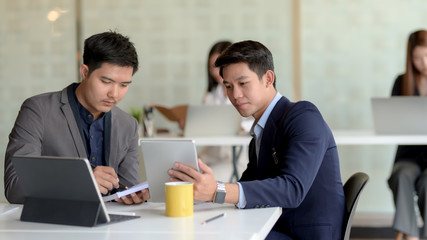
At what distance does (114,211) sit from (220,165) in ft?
8.81

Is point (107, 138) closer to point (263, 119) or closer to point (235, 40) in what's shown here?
point (263, 119)

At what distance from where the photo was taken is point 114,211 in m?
1.96

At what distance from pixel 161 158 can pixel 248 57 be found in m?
0.58

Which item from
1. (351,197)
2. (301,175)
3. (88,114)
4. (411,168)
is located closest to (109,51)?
(88,114)

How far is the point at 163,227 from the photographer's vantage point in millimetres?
1642

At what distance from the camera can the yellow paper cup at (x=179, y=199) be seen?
177cm

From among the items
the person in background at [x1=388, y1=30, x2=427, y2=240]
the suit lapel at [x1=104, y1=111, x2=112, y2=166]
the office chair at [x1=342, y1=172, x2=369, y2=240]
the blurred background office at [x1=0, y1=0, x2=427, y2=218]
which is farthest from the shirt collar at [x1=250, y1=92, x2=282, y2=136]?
the blurred background office at [x1=0, y1=0, x2=427, y2=218]

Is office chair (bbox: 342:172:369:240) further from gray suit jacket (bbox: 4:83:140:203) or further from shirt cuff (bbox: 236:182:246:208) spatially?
gray suit jacket (bbox: 4:83:140:203)

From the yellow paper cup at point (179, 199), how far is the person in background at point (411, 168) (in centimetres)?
246

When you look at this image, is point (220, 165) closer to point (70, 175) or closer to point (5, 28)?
point (5, 28)

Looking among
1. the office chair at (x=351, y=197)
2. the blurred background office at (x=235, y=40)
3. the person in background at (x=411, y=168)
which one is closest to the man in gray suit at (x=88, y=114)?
the office chair at (x=351, y=197)

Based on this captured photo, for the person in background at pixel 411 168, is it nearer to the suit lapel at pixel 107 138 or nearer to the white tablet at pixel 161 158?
the suit lapel at pixel 107 138

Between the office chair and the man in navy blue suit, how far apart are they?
0.07ft

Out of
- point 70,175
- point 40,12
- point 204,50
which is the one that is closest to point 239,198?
point 70,175
